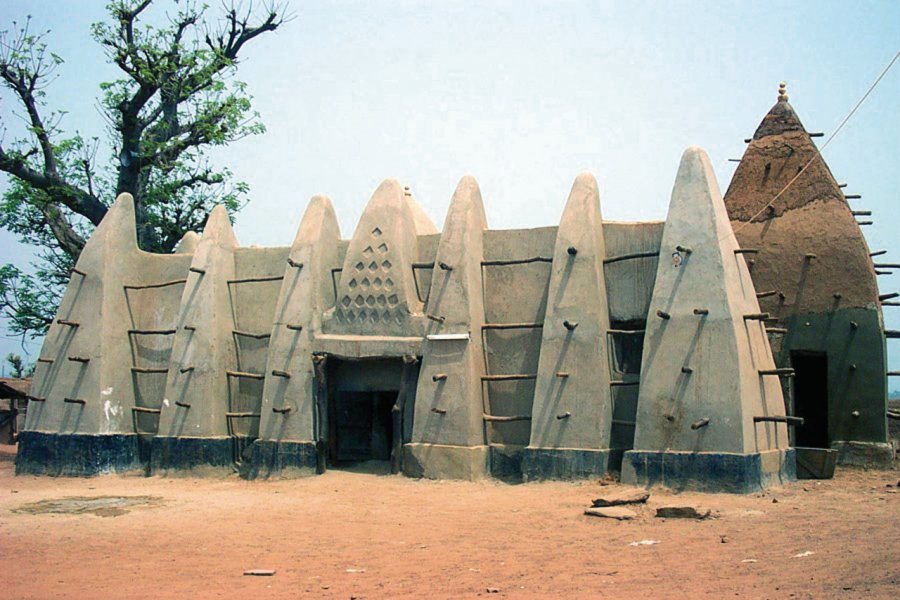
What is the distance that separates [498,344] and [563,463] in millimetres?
2304

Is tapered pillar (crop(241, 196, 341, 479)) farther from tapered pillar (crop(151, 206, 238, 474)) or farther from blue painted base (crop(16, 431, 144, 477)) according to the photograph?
blue painted base (crop(16, 431, 144, 477))

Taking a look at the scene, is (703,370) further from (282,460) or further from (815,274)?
(282,460)

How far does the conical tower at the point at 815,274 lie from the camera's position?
51.4 feet

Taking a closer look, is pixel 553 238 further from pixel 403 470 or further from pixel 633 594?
pixel 633 594

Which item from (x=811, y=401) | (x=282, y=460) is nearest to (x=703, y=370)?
(x=811, y=401)

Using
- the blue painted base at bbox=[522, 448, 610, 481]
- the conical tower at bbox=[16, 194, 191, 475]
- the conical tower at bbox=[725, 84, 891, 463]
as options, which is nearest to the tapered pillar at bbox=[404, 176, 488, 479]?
the blue painted base at bbox=[522, 448, 610, 481]

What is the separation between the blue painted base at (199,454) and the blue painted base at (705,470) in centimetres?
680

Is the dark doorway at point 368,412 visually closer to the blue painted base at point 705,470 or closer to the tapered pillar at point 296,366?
the tapered pillar at point 296,366

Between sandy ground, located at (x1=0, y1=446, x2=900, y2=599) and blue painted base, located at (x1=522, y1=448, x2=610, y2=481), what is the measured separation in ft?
0.70

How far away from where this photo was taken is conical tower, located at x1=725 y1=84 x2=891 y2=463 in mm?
15664

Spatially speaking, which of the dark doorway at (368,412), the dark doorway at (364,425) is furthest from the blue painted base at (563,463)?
the dark doorway at (364,425)

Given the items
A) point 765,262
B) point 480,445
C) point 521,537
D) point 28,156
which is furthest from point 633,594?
point 28,156

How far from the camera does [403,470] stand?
15.6 metres

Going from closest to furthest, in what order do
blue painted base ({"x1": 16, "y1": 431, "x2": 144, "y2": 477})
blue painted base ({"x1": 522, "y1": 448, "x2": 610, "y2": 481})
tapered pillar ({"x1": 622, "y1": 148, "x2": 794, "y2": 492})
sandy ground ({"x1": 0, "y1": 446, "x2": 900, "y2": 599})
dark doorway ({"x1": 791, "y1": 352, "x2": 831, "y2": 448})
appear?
1. sandy ground ({"x1": 0, "y1": 446, "x2": 900, "y2": 599})
2. tapered pillar ({"x1": 622, "y1": 148, "x2": 794, "y2": 492})
3. blue painted base ({"x1": 522, "y1": 448, "x2": 610, "y2": 481})
4. dark doorway ({"x1": 791, "y1": 352, "x2": 831, "y2": 448})
5. blue painted base ({"x1": 16, "y1": 431, "x2": 144, "y2": 477})
